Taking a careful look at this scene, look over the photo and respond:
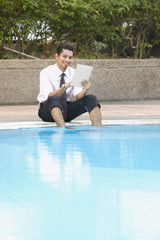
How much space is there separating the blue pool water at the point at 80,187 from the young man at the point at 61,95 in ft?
1.93

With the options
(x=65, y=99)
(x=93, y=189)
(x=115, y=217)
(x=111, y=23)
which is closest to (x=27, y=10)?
(x=111, y=23)

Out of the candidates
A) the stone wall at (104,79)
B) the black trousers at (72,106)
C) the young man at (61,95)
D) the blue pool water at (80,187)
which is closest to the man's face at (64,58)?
the young man at (61,95)

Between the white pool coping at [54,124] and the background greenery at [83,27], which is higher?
the background greenery at [83,27]

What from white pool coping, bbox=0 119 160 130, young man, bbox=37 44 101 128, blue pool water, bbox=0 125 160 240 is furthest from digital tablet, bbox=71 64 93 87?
white pool coping, bbox=0 119 160 130

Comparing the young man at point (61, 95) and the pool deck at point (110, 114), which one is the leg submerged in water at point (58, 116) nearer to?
the young man at point (61, 95)

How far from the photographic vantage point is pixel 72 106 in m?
9.55

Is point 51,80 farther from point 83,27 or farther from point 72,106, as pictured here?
point 83,27

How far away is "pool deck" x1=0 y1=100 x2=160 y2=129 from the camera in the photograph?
996 cm

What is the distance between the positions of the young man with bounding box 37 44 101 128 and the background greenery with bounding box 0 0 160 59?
5.61m

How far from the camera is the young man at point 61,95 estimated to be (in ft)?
30.0

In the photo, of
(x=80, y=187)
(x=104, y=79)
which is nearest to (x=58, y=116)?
(x=80, y=187)

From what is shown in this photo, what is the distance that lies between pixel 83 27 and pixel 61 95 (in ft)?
22.0

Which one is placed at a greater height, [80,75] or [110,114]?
[80,75]

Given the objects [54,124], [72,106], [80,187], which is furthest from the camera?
[54,124]
